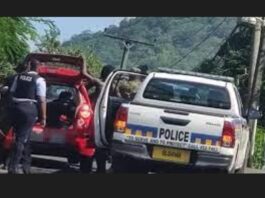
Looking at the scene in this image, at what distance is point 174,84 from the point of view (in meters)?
12.5

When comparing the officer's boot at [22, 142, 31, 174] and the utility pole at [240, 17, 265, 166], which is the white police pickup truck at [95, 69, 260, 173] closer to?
the officer's boot at [22, 142, 31, 174]

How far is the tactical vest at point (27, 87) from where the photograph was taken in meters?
11.7

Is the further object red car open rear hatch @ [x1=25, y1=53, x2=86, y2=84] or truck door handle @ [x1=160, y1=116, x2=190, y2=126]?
red car open rear hatch @ [x1=25, y1=53, x2=86, y2=84]

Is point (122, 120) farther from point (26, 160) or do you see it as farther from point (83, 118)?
point (26, 160)

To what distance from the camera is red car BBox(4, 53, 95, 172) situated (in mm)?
12805

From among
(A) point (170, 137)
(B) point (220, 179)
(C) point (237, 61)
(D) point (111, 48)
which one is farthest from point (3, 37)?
(D) point (111, 48)

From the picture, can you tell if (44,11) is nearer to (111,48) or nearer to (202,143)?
(202,143)

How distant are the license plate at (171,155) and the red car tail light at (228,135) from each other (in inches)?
20.0

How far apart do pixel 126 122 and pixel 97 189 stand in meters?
3.12

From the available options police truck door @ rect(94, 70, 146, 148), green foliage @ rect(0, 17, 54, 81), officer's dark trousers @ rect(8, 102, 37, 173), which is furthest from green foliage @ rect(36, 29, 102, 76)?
officer's dark trousers @ rect(8, 102, 37, 173)

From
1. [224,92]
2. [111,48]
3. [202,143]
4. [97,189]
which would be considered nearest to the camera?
[97,189]

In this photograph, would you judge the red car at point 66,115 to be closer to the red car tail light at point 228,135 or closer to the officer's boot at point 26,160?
the officer's boot at point 26,160

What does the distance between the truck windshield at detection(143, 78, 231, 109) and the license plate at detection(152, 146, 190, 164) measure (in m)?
1.12

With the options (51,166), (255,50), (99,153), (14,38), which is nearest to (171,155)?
(99,153)
